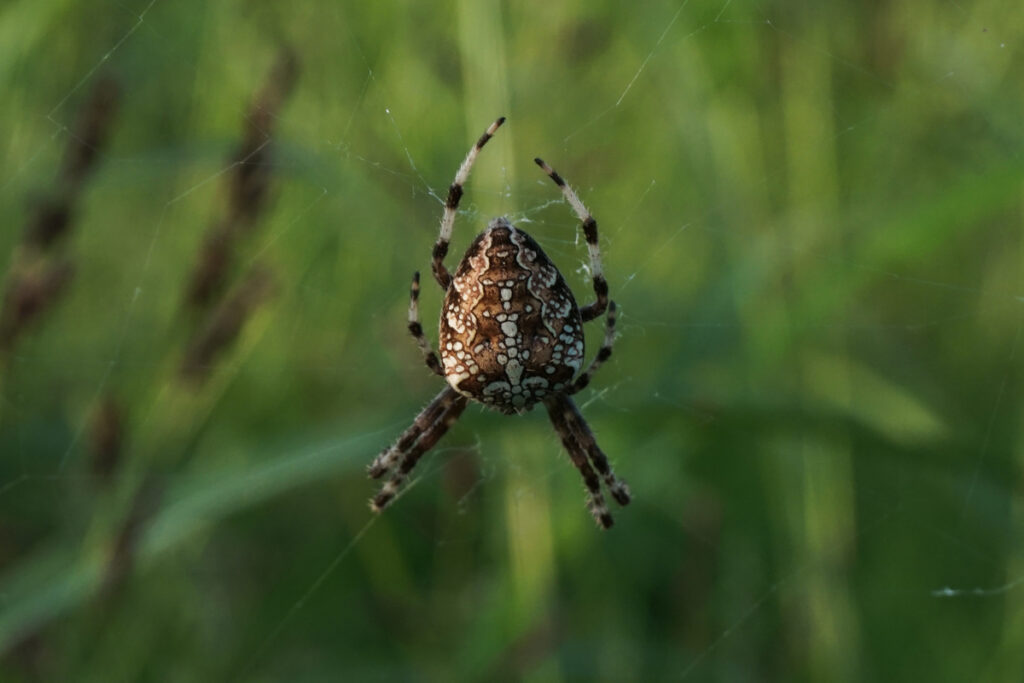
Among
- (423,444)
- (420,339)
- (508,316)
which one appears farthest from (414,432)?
(508,316)

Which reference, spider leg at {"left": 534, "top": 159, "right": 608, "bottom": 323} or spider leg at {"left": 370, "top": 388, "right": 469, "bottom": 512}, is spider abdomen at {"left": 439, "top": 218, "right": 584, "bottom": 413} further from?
spider leg at {"left": 370, "top": 388, "right": 469, "bottom": 512}

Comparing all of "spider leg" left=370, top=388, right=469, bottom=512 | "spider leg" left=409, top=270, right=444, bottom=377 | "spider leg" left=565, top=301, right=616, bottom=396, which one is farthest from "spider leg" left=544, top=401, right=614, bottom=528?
"spider leg" left=409, top=270, right=444, bottom=377

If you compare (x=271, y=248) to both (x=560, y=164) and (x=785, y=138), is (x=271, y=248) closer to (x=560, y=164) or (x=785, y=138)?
(x=560, y=164)

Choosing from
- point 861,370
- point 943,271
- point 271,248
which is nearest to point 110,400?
point 271,248

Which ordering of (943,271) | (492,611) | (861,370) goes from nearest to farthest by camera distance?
(492,611) → (861,370) → (943,271)

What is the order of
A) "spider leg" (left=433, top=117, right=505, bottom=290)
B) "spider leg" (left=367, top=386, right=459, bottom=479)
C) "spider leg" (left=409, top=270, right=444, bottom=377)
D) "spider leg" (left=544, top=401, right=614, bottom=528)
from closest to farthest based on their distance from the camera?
"spider leg" (left=433, top=117, right=505, bottom=290) < "spider leg" (left=409, top=270, right=444, bottom=377) < "spider leg" (left=544, top=401, right=614, bottom=528) < "spider leg" (left=367, top=386, right=459, bottom=479)

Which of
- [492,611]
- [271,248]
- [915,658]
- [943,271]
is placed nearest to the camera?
[492,611]
